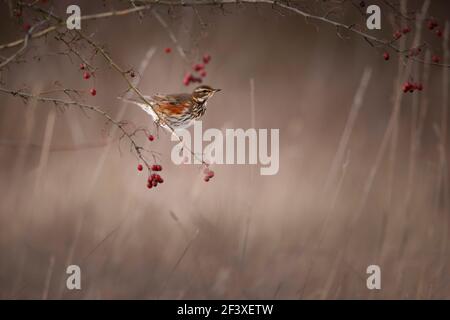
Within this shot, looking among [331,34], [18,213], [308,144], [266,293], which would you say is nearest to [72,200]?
[18,213]

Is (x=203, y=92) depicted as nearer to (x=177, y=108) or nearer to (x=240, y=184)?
(x=177, y=108)

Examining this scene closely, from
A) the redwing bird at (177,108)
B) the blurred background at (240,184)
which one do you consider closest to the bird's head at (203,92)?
the redwing bird at (177,108)

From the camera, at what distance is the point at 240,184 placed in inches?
259

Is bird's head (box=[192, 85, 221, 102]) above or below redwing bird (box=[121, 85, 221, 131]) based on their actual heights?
above

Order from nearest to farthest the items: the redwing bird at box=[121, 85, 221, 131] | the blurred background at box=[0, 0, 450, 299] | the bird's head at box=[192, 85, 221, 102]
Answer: the redwing bird at box=[121, 85, 221, 131]
the bird's head at box=[192, 85, 221, 102]
the blurred background at box=[0, 0, 450, 299]

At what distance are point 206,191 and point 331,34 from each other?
3990mm

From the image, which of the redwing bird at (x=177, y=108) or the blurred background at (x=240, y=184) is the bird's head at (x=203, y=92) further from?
the blurred background at (x=240, y=184)

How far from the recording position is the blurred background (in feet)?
15.6

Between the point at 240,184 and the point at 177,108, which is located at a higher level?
the point at 177,108

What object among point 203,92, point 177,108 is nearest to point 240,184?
point 203,92

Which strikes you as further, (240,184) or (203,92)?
(240,184)

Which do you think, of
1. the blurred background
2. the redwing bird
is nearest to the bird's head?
the redwing bird

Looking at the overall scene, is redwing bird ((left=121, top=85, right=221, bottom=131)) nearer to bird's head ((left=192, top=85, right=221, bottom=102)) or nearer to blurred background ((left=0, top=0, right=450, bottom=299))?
bird's head ((left=192, top=85, right=221, bottom=102))

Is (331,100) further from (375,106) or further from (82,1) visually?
(82,1)
